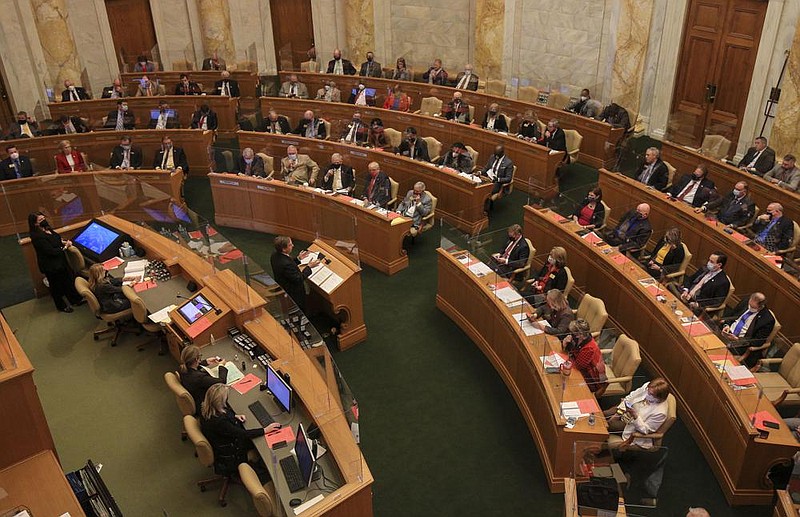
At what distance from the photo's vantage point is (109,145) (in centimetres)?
1344

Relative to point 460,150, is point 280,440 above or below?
below

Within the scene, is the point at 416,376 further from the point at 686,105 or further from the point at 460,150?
the point at 686,105

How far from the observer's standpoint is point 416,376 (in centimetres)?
817

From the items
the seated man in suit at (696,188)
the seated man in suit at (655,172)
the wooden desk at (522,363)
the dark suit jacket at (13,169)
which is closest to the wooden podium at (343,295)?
the wooden desk at (522,363)

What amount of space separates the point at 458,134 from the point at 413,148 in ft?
4.96

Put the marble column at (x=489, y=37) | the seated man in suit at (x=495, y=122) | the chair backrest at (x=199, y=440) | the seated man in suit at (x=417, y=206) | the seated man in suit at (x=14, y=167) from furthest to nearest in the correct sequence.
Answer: the marble column at (x=489, y=37) < the seated man in suit at (x=495, y=122) < the seated man in suit at (x=14, y=167) < the seated man in suit at (x=417, y=206) < the chair backrest at (x=199, y=440)

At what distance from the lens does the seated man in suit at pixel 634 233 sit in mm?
9305

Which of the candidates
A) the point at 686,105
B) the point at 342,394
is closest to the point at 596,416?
the point at 342,394

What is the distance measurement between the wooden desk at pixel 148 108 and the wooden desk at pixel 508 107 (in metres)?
1.91

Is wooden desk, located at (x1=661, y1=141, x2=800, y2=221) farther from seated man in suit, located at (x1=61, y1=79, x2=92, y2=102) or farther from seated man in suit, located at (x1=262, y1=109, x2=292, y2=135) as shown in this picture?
seated man in suit, located at (x1=61, y1=79, x2=92, y2=102)

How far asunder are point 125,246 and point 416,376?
4.28 m

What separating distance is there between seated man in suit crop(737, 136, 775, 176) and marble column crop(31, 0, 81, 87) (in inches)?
586

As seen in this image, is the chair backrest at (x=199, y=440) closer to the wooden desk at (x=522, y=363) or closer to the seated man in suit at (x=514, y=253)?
the wooden desk at (x=522, y=363)

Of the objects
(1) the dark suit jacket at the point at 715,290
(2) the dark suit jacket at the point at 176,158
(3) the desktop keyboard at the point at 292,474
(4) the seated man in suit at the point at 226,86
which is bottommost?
(3) the desktop keyboard at the point at 292,474
